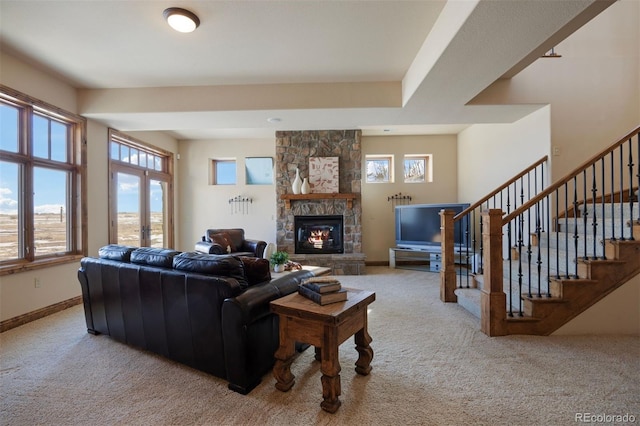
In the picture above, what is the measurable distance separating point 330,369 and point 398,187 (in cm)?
514

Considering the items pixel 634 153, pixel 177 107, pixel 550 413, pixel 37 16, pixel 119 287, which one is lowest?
pixel 550 413

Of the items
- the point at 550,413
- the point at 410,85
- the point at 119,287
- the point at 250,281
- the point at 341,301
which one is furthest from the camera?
the point at 410,85

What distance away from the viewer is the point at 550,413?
1.67 meters

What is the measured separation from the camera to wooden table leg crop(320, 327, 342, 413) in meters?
1.68

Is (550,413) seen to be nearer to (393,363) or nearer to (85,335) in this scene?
(393,363)

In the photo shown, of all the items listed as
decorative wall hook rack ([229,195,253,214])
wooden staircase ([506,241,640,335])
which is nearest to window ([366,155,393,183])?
decorative wall hook rack ([229,195,253,214])

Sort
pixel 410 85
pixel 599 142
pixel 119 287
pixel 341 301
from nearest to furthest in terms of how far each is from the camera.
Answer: pixel 341 301, pixel 119 287, pixel 410 85, pixel 599 142

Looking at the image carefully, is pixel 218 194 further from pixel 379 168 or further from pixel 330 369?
pixel 330 369

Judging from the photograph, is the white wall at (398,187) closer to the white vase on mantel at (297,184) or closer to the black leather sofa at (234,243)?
A: the white vase on mantel at (297,184)

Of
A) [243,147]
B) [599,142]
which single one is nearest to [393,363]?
[599,142]

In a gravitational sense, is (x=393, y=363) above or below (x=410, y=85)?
below

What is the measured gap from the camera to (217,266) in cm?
194

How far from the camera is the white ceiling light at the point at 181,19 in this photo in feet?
7.73

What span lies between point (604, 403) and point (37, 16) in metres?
5.07
